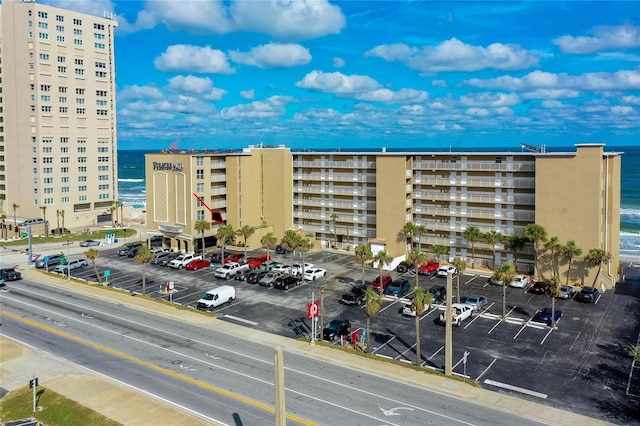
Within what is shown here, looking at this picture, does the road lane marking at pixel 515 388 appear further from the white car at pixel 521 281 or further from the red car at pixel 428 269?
the red car at pixel 428 269

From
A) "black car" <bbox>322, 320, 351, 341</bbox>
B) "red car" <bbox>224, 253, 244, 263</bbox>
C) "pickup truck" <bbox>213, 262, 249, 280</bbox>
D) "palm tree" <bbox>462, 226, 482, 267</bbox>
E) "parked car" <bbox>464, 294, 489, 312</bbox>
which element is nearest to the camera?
"black car" <bbox>322, 320, 351, 341</bbox>

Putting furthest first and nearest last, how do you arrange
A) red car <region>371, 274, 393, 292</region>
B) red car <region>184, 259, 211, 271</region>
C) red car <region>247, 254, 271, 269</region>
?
red car <region>247, 254, 271, 269</region> → red car <region>184, 259, 211, 271</region> → red car <region>371, 274, 393, 292</region>

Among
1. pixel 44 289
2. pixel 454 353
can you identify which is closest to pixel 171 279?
pixel 44 289

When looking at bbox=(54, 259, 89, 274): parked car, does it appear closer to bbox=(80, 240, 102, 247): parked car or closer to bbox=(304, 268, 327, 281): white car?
bbox=(80, 240, 102, 247): parked car

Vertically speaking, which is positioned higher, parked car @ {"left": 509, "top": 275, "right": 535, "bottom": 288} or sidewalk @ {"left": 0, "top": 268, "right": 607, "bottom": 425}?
parked car @ {"left": 509, "top": 275, "right": 535, "bottom": 288}

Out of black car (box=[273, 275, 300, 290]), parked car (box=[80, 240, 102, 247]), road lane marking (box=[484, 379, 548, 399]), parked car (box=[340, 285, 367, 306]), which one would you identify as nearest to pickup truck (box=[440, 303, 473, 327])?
parked car (box=[340, 285, 367, 306])

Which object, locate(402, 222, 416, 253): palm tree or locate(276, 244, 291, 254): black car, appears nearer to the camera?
locate(402, 222, 416, 253): palm tree

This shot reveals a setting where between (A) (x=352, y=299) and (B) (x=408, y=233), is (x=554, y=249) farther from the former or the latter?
(A) (x=352, y=299)
